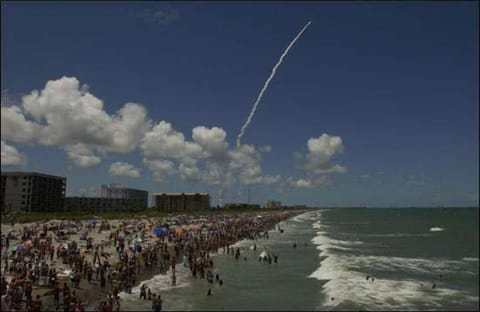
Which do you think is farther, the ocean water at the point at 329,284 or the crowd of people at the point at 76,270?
A: the ocean water at the point at 329,284

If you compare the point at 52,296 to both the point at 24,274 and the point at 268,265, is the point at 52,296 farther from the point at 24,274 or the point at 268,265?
the point at 268,265

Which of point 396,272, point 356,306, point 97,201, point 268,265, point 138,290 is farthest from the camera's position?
point 97,201

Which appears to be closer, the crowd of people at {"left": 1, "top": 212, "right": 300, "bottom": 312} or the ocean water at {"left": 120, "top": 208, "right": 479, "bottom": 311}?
the crowd of people at {"left": 1, "top": 212, "right": 300, "bottom": 312}

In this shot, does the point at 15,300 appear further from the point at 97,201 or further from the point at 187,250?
the point at 97,201

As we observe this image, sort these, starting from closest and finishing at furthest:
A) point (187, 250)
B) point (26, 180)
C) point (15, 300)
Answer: point (15, 300) < point (187, 250) < point (26, 180)

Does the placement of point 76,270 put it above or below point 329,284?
above

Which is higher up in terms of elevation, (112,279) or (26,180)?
(26,180)

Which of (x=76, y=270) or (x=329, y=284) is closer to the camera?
(x=76, y=270)

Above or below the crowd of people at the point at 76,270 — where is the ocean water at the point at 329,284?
below

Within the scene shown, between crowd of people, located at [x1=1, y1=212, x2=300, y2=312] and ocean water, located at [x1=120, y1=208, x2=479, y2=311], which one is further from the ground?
crowd of people, located at [x1=1, y1=212, x2=300, y2=312]

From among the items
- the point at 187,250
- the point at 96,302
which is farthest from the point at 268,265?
the point at 96,302

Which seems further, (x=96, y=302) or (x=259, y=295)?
(x=259, y=295)
